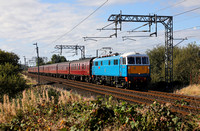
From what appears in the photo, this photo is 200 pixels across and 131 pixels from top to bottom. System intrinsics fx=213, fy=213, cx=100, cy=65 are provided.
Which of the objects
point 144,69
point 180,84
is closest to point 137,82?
point 144,69

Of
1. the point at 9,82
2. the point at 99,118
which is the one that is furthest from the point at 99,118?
the point at 9,82

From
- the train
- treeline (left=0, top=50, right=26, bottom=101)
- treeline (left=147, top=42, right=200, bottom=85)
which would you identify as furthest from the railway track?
treeline (left=147, top=42, right=200, bottom=85)

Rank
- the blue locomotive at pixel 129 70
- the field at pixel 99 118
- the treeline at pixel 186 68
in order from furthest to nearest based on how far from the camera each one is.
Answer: the treeline at pixel 186 68
the blue locomotive at pixel 129 70
the field at pixel 99 118

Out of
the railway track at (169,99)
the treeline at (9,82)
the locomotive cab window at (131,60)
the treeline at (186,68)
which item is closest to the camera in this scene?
the railway track at (169,99)

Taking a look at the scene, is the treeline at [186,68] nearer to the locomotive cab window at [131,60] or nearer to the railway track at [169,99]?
the locomotive cab window at [131,60]

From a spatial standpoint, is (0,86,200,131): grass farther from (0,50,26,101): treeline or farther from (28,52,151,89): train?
(28,52,151,89): train

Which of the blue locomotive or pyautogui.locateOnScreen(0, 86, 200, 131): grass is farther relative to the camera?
the blue locomotive

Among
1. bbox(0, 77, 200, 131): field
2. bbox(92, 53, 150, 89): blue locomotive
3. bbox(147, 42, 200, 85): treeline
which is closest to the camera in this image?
bbox(0, 77, 200, 131): field

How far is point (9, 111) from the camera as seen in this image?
8180 mm

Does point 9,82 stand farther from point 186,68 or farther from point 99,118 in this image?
point 186,68

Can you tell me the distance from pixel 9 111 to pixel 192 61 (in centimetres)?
1966

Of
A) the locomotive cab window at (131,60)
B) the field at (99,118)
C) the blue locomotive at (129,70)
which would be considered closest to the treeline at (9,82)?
the field at (99,118)

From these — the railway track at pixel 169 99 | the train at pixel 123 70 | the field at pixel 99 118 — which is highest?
the train at pixel 123 70

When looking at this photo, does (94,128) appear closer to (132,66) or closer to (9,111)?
(9,111)
